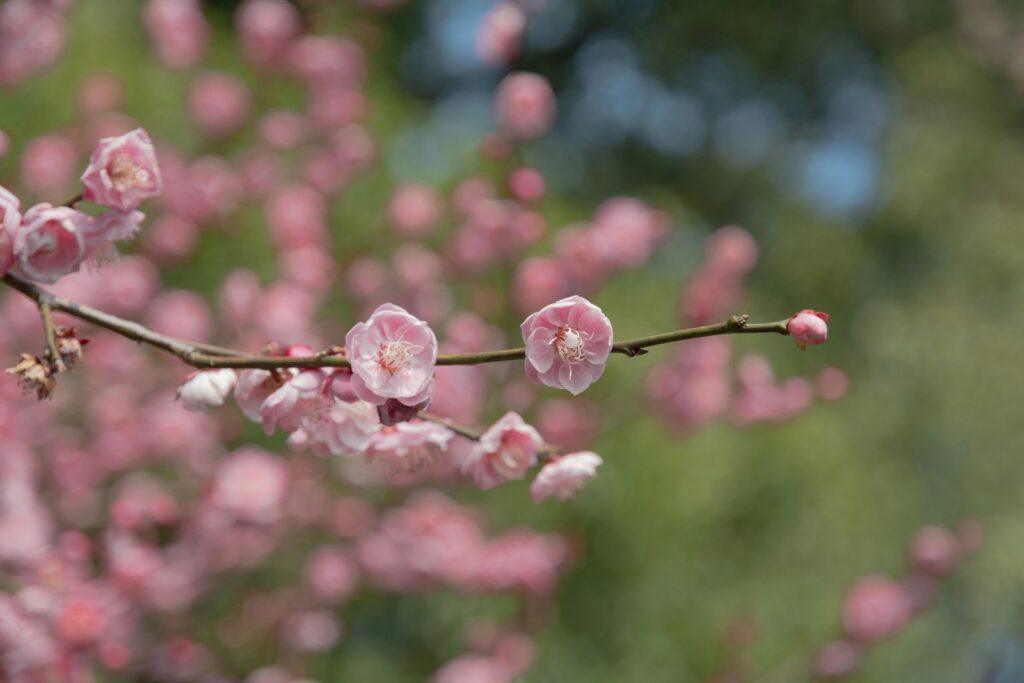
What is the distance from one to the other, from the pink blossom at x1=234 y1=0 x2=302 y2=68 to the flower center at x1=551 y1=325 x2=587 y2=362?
93.2 inches

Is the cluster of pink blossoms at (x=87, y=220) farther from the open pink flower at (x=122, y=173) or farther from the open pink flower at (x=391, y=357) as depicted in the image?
the open pink flower at (x=391, y=357)

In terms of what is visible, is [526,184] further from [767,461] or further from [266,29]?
[767,461]

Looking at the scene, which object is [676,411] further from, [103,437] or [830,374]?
[103,437]

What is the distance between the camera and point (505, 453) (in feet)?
2.96

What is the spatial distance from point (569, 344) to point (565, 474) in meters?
0.21

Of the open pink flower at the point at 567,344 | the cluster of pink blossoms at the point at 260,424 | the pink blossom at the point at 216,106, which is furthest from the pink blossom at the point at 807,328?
the pink blossom at the point at 216,106

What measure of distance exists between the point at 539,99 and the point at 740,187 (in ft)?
16.9

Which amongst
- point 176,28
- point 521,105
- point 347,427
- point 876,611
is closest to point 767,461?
point 876,611

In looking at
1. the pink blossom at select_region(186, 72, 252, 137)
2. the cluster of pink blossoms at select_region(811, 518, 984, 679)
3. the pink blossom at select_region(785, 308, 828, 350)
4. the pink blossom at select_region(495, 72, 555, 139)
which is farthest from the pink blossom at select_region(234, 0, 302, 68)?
the pink blossom at select_region(785, 308, 828, 350)

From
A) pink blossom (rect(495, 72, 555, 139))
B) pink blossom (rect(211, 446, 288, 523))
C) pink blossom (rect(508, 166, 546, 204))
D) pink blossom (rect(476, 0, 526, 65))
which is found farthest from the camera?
pink blossom (rect(211, 446, 288, 523))

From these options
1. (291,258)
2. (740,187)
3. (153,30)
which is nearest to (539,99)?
(291,258)

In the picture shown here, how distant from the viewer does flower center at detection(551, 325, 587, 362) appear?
2.43 ft

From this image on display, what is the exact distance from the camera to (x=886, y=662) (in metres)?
3.08

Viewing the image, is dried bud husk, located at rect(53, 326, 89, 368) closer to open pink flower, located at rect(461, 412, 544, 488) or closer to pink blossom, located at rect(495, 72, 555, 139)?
open pink flower, located at rect(461, 412, 544, 488)
